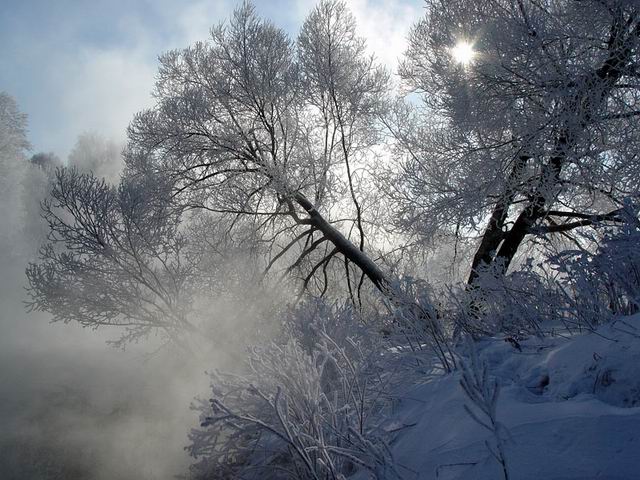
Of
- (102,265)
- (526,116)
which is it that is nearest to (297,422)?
(526,116)

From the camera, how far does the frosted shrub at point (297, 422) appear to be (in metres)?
1.87

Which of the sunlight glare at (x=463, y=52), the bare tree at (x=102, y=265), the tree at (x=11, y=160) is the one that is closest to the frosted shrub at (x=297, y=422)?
the sunlight glare at (x=463, y=52)

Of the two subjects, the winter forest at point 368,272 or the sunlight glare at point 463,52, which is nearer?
the winter forest at point 368,272

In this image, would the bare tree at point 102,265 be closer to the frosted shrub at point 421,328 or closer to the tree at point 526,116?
the tree at point 526,116

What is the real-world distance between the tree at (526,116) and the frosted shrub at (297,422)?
5.51 ft

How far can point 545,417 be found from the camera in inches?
64.8

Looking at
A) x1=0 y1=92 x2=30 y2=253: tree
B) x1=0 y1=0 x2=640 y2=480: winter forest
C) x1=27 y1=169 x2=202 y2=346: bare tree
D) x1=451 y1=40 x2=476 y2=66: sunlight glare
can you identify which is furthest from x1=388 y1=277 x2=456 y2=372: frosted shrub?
x1=0 y1=92 x2=30 y2=253: tree

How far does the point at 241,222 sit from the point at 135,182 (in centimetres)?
217

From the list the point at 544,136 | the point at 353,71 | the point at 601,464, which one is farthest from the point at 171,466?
the point at 353,71

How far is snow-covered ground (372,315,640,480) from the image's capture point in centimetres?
140

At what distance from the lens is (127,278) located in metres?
7.91

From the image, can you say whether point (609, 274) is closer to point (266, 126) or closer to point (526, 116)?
point (526, 116)

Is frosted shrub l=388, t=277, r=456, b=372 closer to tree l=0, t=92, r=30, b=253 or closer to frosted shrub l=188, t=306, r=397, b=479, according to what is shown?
frosted shrub l=188, t=306, r=397, b=479

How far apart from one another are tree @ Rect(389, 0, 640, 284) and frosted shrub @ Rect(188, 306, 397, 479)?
168 centimetres
